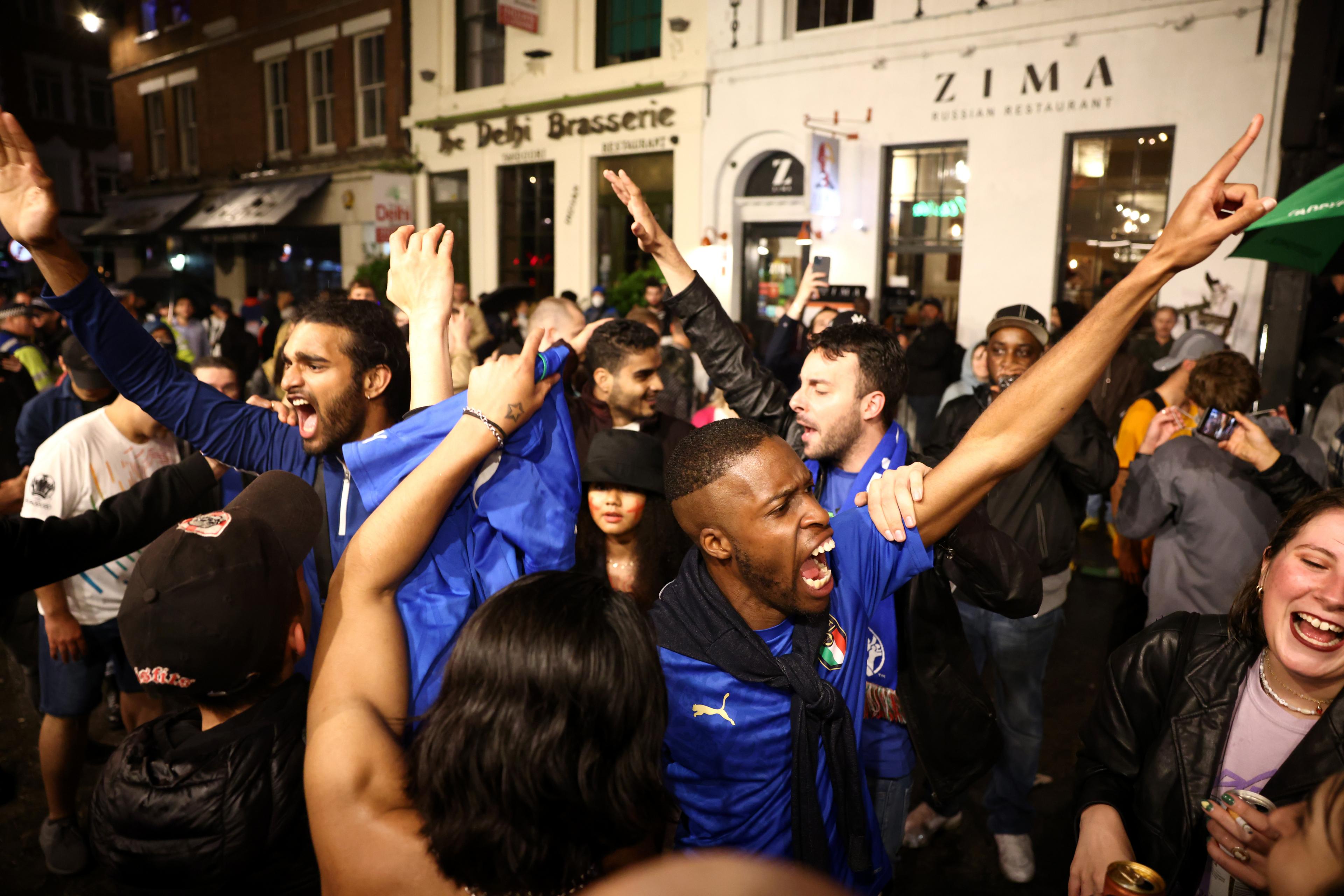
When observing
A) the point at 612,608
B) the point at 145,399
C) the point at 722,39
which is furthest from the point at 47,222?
the point at 722,39

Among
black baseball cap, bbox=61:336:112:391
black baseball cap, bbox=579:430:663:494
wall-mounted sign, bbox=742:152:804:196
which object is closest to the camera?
black baseball cap, bbox=579:430:663:494

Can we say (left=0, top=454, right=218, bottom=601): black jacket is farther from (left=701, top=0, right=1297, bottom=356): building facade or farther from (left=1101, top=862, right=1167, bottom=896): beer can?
(left=701, top=0, right=1297, bottom=356): building facade

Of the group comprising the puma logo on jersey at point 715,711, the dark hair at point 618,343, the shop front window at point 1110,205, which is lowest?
the puma logo on jersey at point 715,711

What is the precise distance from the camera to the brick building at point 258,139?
17.2 metres

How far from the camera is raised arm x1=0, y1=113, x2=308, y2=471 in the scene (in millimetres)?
2012

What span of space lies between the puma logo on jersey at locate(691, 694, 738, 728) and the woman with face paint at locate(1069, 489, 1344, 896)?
841 mm

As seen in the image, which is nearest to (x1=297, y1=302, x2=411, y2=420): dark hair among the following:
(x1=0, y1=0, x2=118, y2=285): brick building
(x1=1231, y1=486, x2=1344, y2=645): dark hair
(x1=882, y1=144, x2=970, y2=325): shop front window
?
(x1=1231, y1=486, x2=1344, y2=645): dark hair

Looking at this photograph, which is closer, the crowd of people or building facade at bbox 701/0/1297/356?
the crowd of people

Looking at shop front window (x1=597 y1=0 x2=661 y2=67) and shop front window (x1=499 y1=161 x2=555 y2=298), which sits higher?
shop front window (x1=597 y1=0 x2=661 y2=67)

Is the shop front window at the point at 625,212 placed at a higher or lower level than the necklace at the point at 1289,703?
higher

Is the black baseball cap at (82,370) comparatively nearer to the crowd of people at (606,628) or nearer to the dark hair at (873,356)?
the crowd of people at (606,628)

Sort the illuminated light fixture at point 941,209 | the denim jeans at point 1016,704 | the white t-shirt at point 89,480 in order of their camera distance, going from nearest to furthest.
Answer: the white t-shirt at point 89,480, the denim jeans at point 1016,704, the illuminated light fixture at point 941,209

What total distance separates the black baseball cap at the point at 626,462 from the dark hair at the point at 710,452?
32.9 inches

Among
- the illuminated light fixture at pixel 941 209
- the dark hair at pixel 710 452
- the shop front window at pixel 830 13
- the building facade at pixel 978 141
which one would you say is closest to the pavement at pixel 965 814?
the dark hair at pixel 710 452
